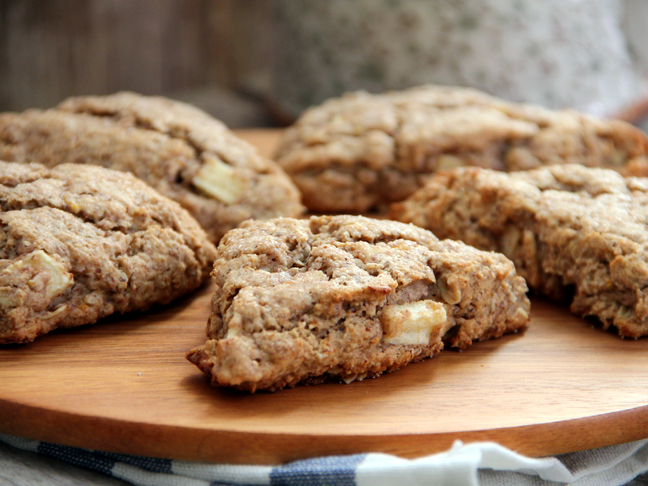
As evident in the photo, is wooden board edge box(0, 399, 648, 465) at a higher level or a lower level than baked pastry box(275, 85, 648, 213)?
lower

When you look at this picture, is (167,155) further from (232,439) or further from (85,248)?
(232,439)

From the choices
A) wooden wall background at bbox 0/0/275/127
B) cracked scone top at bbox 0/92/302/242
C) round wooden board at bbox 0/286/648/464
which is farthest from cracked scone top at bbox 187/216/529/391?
wooden wall background at bbox 0/0/275/127

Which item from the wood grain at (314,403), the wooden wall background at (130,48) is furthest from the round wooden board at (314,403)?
the wooden wall background at (130,48)

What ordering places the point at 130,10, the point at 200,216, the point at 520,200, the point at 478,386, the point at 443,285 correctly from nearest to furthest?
the point at 478,386 → the point at 443,285 → the point at 520,200 → the point at 200,216 → the point at 130,10

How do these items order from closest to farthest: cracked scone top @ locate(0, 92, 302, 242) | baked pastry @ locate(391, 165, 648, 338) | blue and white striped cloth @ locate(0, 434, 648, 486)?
blue and white striped cloth @ locate(0, 434, 648, 486)
baked pastry @ locate(391, 165, 648, 338)
cracked scone top @ locate(0, 92, 302, 242)

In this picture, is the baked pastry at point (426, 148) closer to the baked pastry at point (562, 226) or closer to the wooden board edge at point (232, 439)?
the baked pastry at point (562, 226)

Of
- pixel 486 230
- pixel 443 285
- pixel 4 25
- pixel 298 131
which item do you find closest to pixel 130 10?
pixel 4 25

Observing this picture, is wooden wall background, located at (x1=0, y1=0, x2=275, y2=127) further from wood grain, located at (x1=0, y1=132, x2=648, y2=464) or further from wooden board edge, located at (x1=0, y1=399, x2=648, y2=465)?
wooden board edge, located at (x1=0, y1=399, x2=648, y2=465)

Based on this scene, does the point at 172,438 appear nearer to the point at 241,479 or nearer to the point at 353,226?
the point at 241,479
